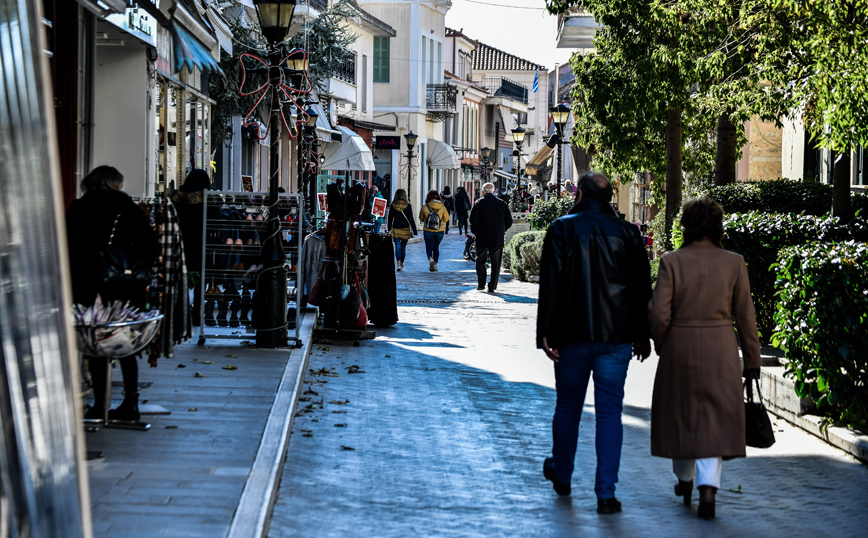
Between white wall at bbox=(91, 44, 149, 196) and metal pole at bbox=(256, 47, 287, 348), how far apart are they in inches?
137

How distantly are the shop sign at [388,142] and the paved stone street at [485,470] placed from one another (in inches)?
1686

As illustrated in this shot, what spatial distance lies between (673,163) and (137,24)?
26.6 feet

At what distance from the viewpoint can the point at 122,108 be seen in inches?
553

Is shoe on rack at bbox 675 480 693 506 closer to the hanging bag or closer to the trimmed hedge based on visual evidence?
the hanging bag

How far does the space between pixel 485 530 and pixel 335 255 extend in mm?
7443

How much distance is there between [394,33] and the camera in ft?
169

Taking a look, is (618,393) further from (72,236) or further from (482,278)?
(482,278)

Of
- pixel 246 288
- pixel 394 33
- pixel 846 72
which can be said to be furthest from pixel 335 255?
pixel 394 33

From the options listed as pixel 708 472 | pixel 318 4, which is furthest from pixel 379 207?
pixel 318 4

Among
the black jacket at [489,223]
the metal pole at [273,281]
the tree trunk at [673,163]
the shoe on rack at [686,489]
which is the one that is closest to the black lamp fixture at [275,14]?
the metal pole at [273,281]

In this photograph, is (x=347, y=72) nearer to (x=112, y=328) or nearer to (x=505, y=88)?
(x=112, y=328)

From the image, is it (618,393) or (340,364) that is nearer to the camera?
(618,393)

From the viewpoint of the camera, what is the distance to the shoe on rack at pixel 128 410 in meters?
7.10

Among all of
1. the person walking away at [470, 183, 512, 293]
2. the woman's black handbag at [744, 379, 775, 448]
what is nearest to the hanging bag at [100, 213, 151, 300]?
the woman's black handbag at [744, 379, 775, 448]
